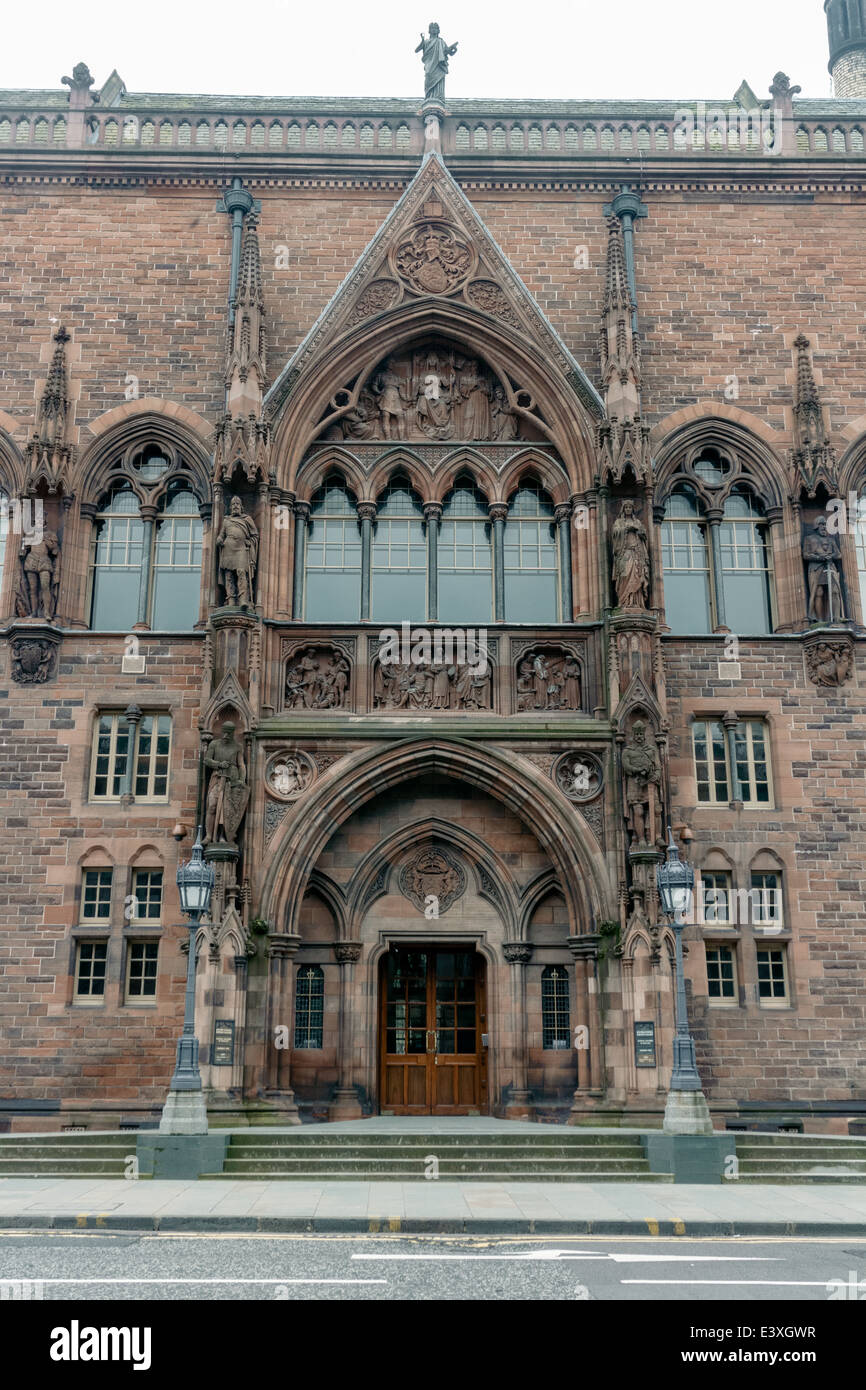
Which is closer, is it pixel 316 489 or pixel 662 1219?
pixel 662 1219

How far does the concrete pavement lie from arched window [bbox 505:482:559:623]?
10.3 m

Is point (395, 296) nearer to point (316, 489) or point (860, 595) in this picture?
point (316, 489)

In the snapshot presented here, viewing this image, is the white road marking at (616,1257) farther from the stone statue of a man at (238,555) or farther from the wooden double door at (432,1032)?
the stone statue of a man at (238,555)

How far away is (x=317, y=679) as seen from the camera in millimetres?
22156

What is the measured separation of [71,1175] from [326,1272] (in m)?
8.38

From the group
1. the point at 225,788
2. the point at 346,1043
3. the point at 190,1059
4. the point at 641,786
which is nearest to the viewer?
the point at 190,1059

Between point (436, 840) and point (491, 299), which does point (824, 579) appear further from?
point (436, 840)

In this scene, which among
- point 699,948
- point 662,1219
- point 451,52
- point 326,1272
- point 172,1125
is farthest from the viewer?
point 451,52

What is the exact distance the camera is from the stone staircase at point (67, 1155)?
1738 cm

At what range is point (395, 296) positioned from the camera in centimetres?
2391

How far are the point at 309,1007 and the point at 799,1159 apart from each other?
8.24 m

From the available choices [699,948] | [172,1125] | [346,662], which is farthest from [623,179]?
[172,1125]

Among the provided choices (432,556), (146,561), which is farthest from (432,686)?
(146,561)

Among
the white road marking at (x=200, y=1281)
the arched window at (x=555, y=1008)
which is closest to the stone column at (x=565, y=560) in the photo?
the arched window at (x=555, y=1008)
